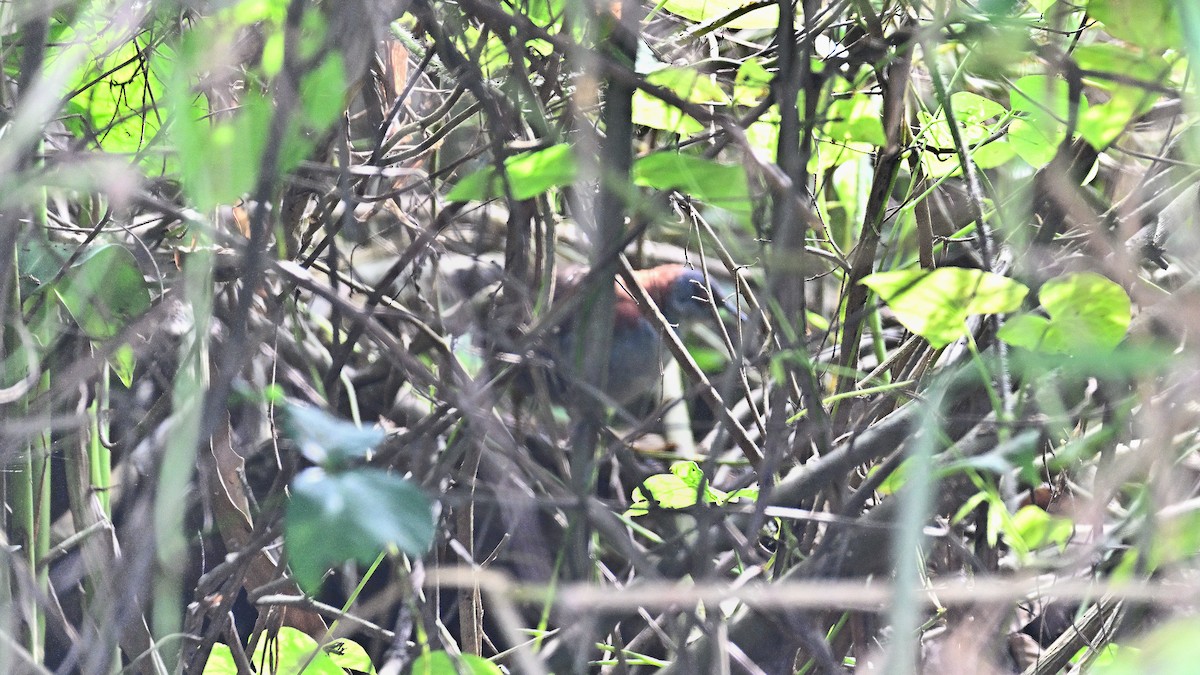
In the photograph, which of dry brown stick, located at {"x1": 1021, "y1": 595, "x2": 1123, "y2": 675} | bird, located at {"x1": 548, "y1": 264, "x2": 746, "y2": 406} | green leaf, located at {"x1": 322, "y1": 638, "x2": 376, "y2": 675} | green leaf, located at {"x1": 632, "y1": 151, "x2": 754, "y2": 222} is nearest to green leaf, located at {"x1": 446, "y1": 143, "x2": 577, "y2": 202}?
green leaf, located at {"x1": 632, "y1": 151, "x2": 754, "y2": 222}

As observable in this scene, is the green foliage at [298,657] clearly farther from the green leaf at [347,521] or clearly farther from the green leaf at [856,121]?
the green leaf at [856,121]

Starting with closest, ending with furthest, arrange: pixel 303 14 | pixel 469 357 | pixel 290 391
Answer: pixel 303 14, pixel 469 357, pixel 290 391

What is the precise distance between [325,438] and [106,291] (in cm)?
38

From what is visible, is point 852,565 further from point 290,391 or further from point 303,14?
point 290,391

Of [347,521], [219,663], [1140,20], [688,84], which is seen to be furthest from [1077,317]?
[219,663]

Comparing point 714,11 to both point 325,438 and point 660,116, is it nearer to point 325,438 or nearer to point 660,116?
point 660,116

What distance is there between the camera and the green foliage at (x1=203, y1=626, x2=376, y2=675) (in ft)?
2.16

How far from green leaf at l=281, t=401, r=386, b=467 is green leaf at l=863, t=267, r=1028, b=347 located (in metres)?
0.29

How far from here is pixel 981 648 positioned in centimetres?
58

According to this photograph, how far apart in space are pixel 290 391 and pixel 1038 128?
0.84 meters

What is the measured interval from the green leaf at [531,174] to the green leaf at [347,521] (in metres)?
0.18

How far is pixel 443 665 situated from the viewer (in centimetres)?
59

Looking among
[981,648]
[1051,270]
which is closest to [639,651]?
[981,648]

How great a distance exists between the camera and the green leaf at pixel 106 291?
712mm
